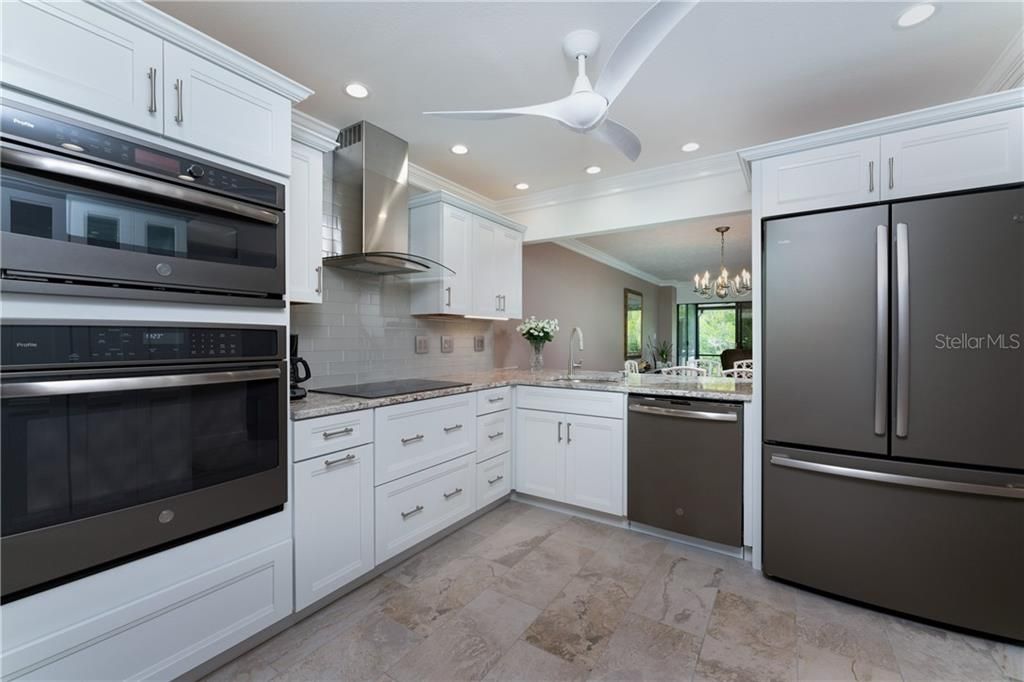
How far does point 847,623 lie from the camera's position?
6.08 ft

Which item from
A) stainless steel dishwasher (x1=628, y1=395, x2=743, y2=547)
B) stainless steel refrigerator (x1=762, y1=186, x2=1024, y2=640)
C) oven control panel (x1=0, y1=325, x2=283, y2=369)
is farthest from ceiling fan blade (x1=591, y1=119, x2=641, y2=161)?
oven control panel (x1=0, y1=325, x2=283, y2=369)

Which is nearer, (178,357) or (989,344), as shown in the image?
(178,357)

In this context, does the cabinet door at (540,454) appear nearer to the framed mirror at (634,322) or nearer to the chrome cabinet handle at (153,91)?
the chrome cabinet handle at (153,91)

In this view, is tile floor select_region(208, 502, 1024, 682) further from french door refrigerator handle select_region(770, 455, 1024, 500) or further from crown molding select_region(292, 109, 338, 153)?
crown molding select_region(292, 109, 338, 153)

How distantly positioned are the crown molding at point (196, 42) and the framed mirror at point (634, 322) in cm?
701

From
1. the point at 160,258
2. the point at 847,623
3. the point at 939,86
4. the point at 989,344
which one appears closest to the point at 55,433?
the point at 160,258

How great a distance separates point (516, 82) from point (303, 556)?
2451 mm

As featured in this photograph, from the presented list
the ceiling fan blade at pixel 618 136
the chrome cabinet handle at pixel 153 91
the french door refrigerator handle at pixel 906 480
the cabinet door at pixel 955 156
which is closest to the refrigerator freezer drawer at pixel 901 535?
the french door refrigerator handle at pixel 906 480

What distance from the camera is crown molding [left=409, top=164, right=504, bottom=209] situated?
Result: 128 inches

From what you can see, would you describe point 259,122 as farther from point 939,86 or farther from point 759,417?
point 939,86

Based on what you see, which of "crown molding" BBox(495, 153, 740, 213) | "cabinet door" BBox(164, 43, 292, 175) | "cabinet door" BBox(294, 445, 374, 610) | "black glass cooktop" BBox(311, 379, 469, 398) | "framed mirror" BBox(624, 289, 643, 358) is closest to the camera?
"cabinet door" BBox(164, 43, 292, 175)

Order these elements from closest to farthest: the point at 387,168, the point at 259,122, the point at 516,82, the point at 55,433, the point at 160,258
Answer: the point at 55,433
the point at 160,258
the point at 259,122
the point at 516,82
the point at 387,168

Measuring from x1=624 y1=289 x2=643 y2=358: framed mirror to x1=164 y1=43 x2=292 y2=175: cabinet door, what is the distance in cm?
700

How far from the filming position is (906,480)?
1853 millimetres
